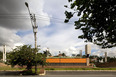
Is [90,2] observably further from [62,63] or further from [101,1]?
[62,63]

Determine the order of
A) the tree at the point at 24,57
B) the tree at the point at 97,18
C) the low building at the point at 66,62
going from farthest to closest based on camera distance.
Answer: the low building at the point at 66,62, the tree at the point at 24,57, the tree at the point at 97,18

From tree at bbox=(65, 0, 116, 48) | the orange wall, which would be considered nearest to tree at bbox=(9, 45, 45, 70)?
tree at bbox=(65, 0, 116, 48)

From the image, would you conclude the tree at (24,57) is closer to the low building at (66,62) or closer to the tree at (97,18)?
the tree at (97,18)

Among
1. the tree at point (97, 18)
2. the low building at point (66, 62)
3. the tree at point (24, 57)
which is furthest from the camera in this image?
the low building at point (66, 62)

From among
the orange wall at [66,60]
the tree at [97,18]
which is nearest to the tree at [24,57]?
the tree at [97,18]

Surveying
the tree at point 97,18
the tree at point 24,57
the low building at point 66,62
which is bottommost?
the low building at point 66,62

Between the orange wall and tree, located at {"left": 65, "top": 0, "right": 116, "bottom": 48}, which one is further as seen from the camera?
the orange wall

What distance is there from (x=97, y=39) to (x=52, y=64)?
3617cm

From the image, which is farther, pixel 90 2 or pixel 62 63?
pixel 62 63

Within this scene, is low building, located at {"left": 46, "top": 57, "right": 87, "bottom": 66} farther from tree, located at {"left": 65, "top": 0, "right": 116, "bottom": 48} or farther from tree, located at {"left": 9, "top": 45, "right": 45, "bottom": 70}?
tree, located at {"left": 65, "top": 0, "right": 116, "bottom": 48}

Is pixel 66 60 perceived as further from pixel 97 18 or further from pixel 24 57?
pixel 97 18

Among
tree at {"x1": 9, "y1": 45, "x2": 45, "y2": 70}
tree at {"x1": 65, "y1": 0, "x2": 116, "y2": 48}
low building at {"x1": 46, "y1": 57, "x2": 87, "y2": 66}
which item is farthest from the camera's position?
low building at {"x1": 46, "y1": 57, "x2": 87, "y2": 66}

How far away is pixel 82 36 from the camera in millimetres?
4410

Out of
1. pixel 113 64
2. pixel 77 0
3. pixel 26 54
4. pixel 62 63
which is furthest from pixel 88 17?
pixel 113 64
